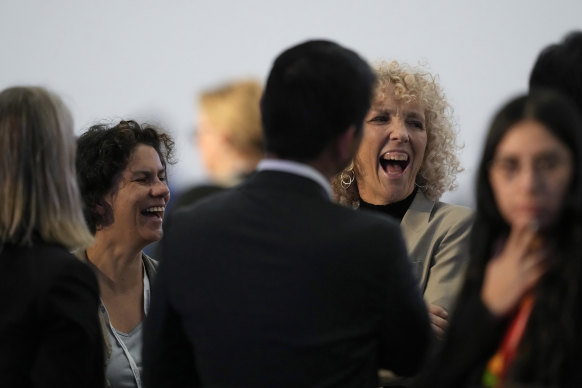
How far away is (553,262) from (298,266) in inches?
22.1

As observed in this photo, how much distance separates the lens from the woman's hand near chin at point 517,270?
1719 millimetres

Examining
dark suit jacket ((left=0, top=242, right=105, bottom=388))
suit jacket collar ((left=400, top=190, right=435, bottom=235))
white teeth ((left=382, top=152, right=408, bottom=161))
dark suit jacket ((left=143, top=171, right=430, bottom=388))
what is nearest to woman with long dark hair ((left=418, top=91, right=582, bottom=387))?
dark suit jacket ((left=143, top=171, right=430, bottom=388))

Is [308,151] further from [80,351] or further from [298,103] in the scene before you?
[80,351]

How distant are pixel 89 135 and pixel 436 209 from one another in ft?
4.61

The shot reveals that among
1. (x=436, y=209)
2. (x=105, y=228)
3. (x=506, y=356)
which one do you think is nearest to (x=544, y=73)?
(x=506, y=356)

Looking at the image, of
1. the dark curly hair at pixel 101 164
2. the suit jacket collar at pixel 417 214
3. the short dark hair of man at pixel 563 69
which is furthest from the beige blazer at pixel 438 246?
the dark curly hair at pixel 101 164

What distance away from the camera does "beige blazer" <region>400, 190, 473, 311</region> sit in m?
3.15

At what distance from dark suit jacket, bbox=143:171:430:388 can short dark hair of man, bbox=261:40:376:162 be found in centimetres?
8

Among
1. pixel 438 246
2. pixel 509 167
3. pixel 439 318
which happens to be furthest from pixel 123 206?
pixel 509 167

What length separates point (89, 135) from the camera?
3.83m

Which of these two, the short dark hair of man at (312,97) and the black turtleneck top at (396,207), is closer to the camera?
the short dark hair of man at (312,97)

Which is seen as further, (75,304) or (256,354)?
(75,304)

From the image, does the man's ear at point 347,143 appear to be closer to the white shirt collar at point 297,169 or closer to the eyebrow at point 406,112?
the white shirt collar at point 297,169

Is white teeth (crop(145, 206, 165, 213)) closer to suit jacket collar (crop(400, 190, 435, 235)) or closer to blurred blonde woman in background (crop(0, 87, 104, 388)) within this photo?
suit jacket collar (crop(400, 190, 435, 235))
